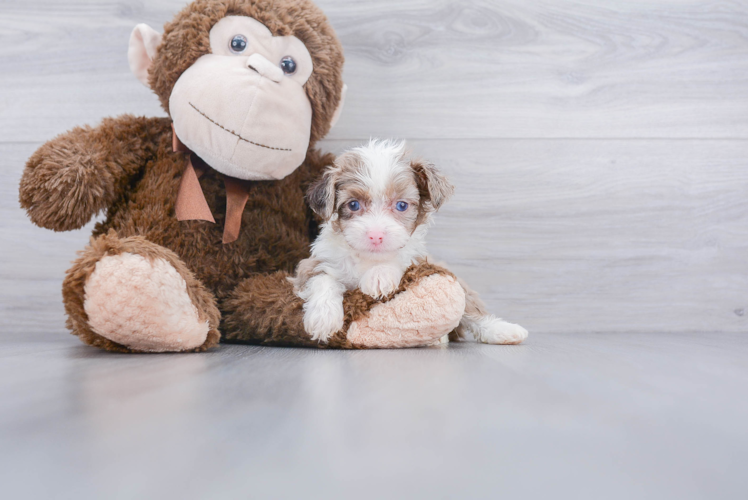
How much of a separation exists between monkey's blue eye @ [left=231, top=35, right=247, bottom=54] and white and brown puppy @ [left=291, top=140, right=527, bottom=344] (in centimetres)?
31

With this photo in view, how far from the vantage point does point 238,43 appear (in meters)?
1.03

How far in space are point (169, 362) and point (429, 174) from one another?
55 cm

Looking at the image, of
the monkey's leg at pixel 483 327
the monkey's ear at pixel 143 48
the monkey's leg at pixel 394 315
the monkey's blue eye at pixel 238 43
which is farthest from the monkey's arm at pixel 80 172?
the monkey's leg at pixel 483 327

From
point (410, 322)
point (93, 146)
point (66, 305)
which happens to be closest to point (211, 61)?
point (93, 146)

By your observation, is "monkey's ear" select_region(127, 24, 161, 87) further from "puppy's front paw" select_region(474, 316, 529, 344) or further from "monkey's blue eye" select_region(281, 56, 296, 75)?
"puppy's front paw" select_region(474, 316, 529, 344)

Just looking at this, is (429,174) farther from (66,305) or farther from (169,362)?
(66,305)

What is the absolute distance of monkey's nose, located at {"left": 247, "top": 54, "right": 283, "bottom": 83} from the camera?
99cm

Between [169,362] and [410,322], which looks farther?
[410,322]

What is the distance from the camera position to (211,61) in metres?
1.00

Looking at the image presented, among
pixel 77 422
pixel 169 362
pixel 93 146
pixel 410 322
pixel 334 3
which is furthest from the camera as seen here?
pixel 334 3

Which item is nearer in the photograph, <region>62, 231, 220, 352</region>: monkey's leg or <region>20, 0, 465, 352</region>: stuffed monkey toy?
<region>62, 231, 220, 352</region>: monkey's leg

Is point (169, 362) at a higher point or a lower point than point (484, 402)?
lower

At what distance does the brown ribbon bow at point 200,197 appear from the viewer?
1.01m

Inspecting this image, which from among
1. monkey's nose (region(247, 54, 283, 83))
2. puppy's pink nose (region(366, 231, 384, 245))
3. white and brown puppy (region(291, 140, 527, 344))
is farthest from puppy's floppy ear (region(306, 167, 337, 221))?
monkey's nose (region(247, 54, 283, 83))
